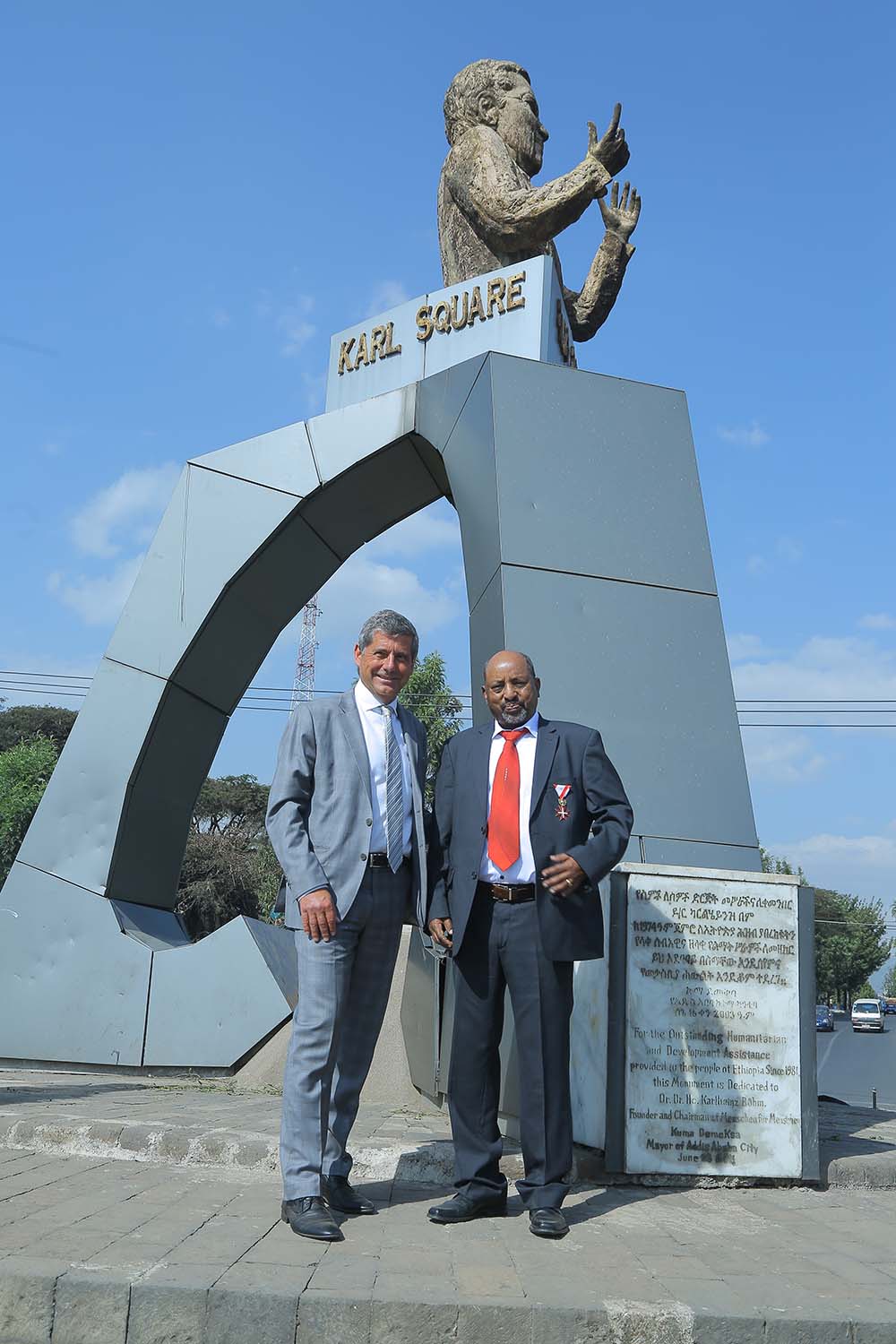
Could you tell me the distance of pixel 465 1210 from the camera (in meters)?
3.60

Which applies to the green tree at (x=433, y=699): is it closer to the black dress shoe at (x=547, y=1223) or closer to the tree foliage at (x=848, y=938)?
the black dress shoe at (x=547, y=1223)

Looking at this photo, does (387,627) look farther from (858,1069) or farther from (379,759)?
(858,1069)

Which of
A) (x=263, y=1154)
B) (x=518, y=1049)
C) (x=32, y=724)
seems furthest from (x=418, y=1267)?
(x=32, y=724)

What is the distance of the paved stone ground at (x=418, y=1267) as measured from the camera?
8.71ft

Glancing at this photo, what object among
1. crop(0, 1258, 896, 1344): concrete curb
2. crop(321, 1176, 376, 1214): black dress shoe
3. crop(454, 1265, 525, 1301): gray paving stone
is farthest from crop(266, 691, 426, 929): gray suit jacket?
crop(0, 1258, 896, 1344): concrete curb

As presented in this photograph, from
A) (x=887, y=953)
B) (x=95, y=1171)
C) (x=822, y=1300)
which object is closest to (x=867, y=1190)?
(x=822, y=1300)

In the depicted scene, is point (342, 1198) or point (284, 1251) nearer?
point (284, 1251)

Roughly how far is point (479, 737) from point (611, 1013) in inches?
45.6

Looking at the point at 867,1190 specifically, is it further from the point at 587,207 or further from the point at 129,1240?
the point at 587,207

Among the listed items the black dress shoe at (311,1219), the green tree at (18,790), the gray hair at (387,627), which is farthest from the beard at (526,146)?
the green tree at (18,790)

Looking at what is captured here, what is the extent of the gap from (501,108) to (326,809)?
7188 mm

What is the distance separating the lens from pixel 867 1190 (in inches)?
173

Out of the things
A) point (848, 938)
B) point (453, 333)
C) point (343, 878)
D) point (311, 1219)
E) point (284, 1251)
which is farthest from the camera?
point (848, 938)

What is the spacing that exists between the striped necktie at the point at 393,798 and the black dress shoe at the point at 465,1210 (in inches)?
39.9
